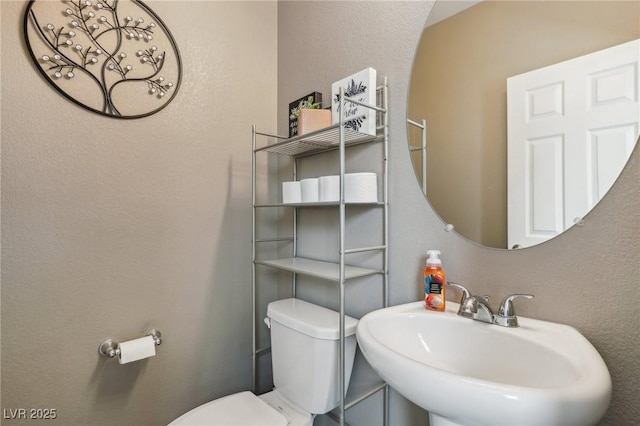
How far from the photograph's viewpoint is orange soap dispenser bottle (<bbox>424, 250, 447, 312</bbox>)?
35.0 inches

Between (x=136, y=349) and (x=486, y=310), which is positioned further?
(x=136, y=349)

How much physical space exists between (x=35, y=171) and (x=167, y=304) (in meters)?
0.69

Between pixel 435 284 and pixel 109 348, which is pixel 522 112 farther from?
pixel 109 348

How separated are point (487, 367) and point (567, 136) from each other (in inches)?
24.2

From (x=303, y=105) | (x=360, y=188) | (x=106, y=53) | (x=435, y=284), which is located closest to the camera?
(x=435, y=284)

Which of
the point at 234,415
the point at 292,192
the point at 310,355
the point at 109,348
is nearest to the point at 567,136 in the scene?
the point at 292,192

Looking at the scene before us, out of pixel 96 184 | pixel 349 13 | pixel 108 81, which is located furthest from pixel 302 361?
pixel 349 13

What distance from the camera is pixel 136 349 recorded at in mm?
1139

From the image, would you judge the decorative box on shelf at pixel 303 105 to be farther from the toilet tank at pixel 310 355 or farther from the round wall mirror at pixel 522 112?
the toilet tank at pixel 310 355

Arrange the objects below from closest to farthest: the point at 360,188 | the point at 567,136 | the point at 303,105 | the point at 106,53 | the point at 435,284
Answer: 1. the point at 567,136
2. the point at 435,284
3. the point at 360,188
4. the point at 106,53
5. the point at 303,105

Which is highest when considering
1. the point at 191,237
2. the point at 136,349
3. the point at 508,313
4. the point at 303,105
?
the point at 303,105

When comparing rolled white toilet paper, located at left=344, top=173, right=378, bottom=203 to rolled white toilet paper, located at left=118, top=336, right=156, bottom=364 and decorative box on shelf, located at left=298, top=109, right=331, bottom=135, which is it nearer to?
decorative box on shelf, located at left=298, top=109, right=331, bottom=135

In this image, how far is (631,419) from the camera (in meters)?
0.65

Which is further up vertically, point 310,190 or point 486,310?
point 310,190
